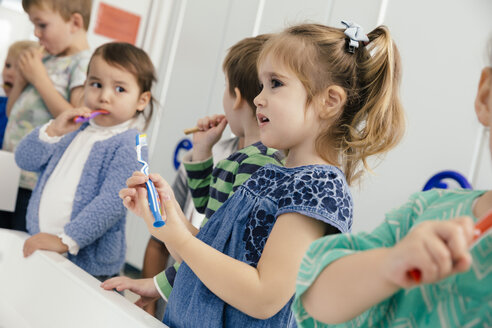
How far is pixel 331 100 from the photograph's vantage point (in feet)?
2.33

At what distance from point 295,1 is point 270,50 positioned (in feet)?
2.80

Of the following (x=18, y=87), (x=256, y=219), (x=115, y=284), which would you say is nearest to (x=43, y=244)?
(x=115, y=284)

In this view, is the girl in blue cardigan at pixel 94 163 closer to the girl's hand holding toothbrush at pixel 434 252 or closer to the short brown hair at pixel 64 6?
the short brown hair at pixel 64 6

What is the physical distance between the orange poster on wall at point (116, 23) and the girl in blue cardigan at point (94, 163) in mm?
992

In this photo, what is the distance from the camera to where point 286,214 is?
24.1 inches

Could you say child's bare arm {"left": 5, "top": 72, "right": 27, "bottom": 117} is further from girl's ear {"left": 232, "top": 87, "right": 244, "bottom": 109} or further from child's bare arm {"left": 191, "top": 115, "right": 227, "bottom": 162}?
girl's ear {"left": 232, "top": 87, "right": 244, "bottom": 109}

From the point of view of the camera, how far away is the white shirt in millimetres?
1067

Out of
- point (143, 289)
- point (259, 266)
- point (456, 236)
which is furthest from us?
point (143, 289)

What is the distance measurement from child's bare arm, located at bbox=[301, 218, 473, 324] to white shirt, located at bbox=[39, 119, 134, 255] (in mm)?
711

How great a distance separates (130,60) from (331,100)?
0.59 meters

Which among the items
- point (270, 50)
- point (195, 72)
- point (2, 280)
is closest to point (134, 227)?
point (195, 72)

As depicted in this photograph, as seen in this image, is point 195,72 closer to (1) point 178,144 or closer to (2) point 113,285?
(1) point 178,144

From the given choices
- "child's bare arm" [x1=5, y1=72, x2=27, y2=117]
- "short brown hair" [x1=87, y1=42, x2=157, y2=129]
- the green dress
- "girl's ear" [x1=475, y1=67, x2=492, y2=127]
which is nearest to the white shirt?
"short brown hair" [x1=87, y1=42, x2=157, y2=129]

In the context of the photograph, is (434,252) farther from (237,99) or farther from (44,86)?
(44,86)
